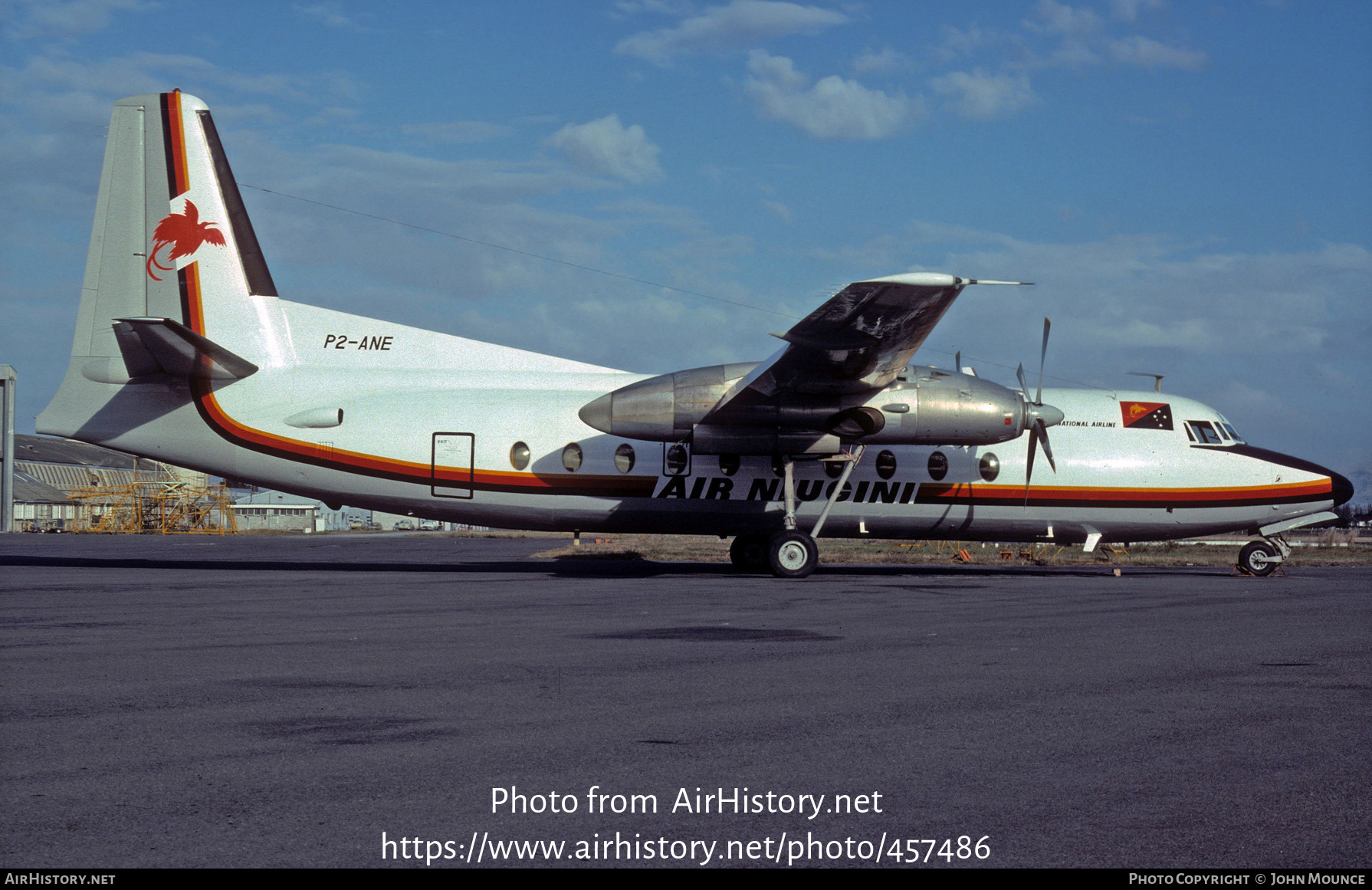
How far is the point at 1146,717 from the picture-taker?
6.81 metres

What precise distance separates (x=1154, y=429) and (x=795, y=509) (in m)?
8.29

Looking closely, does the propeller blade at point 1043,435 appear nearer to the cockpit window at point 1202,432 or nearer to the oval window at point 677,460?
the cockpit window at point 1202,432

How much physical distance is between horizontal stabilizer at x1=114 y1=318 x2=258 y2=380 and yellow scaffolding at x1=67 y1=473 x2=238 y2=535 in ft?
192

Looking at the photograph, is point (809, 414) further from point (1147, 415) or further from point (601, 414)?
point (1147, 415)

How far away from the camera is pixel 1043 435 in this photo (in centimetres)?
2172

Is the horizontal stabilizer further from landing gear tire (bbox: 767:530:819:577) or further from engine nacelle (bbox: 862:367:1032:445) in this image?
engine nacelle (bbox: 862:367:1032:445)

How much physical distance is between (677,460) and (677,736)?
15061 millimetres

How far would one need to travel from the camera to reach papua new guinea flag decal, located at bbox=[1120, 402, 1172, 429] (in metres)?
23.3

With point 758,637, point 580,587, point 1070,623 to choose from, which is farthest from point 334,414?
point 1070,623

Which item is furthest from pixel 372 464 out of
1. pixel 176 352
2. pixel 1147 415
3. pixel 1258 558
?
pixel 1258 558

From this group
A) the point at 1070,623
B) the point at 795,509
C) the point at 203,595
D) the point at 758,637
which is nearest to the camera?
the point at 758,637

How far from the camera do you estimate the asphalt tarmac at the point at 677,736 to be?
422cm

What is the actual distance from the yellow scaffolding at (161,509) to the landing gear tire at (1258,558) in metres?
66.4
